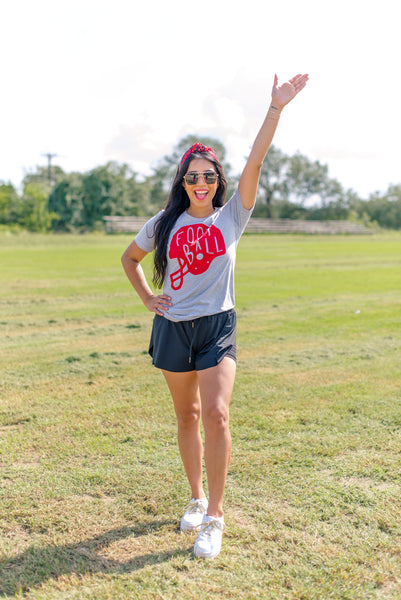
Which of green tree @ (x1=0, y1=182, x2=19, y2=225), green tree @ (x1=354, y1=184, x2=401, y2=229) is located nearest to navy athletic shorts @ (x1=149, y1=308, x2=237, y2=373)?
green tree @ (x1=0, y1=182, x2=19, y2=225)

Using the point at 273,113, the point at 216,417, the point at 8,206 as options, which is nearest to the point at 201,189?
the point at 273,113

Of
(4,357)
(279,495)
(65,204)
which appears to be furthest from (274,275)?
(65,204)

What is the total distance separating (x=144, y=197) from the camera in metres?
69.1

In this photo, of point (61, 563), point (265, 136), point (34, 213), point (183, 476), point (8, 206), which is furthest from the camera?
point (8, 206)

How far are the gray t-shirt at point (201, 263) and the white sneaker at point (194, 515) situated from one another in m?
1.15

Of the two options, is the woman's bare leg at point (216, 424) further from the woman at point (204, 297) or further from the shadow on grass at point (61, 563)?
the shadow on grass at point (61, 563)

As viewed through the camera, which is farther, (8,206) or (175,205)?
(8,206)

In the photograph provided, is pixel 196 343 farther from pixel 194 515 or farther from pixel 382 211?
pixel 382 211

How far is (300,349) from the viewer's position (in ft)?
26.0

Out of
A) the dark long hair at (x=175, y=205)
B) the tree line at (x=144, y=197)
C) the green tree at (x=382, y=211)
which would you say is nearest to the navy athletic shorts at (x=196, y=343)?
the dark long hair at (x=175, y=205)

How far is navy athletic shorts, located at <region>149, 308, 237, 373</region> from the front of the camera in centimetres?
310

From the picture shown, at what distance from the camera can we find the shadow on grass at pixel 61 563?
9.14ft

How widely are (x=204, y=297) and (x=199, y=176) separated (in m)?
0.70

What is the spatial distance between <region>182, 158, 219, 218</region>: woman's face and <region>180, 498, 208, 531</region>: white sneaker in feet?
5.72
